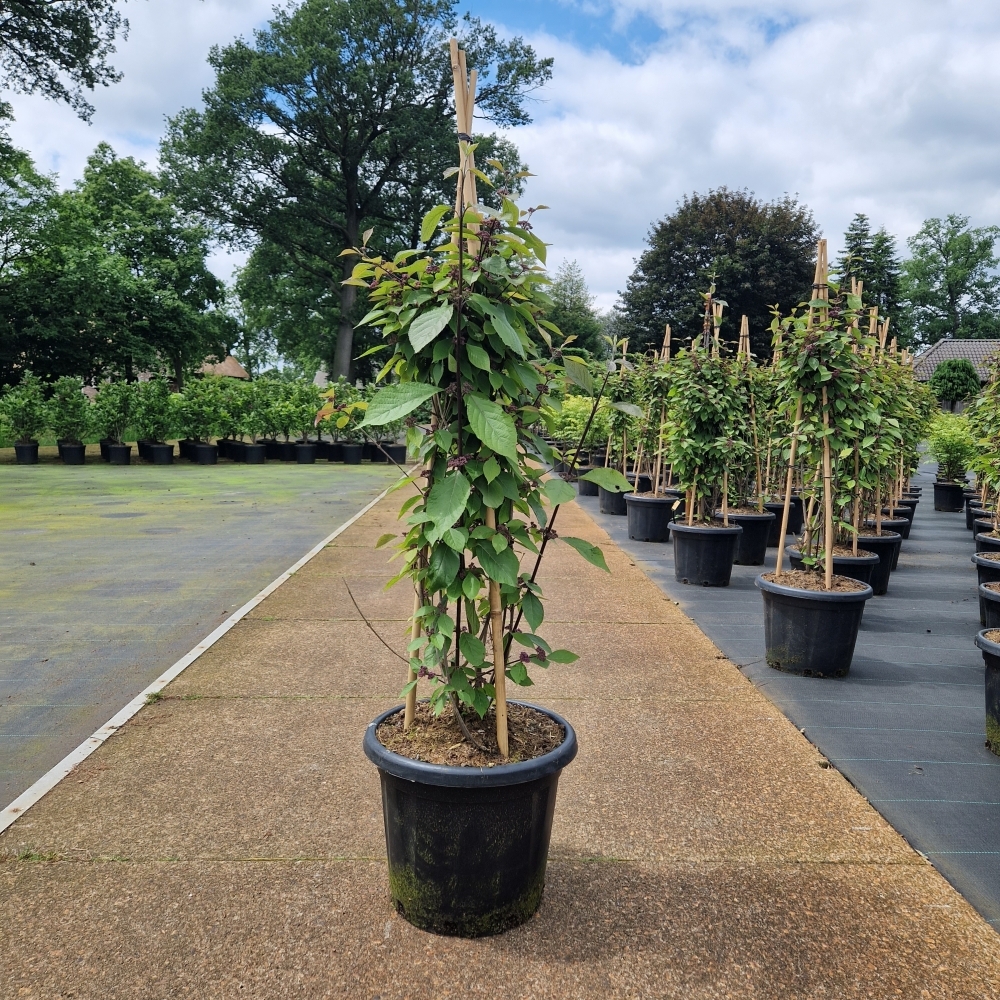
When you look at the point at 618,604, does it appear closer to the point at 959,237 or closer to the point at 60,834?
the point at 60,834

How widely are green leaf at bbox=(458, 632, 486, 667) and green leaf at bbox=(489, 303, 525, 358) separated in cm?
82

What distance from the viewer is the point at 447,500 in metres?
2.15

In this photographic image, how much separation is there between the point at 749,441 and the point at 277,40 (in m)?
28.9

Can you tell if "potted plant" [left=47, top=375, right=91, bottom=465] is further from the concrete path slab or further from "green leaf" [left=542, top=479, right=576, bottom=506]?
"green leaf" [left=542, top=479, right=576, bottom=506]

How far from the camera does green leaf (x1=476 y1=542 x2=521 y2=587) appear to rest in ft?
7.25

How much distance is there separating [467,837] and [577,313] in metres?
43.7

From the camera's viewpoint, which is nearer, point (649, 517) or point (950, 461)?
point (649, 517)

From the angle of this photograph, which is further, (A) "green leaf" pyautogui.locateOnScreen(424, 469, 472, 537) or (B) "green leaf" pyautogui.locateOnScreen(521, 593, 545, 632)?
(B) "green leaf" pyautogui.locateOnScreen(521, 593, 545, 632)

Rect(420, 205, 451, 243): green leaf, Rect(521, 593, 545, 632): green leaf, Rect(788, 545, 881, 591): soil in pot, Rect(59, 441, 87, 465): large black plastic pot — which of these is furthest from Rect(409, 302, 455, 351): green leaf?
Rect(59, 441, 87, 465): large black plastic pot

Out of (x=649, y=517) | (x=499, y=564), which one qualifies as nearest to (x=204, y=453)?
(x=649, y=517)

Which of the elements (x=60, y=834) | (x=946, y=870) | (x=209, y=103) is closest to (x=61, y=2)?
(x=209, y=103)

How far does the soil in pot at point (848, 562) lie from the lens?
18.1ft

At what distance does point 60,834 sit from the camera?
9.14 ft

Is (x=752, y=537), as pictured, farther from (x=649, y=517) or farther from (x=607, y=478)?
(x=607, y=478)
